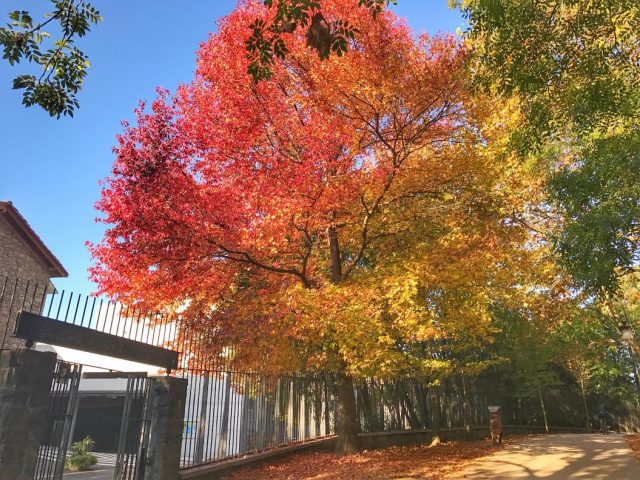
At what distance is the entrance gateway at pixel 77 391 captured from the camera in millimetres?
6472

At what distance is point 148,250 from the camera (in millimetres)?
11078

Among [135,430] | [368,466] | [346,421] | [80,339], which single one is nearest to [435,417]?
[346,421]

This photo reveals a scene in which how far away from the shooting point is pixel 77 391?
25.3ft

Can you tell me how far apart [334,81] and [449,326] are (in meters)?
7.05

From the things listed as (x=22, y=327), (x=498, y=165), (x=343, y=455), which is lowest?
(x=343, y=455)

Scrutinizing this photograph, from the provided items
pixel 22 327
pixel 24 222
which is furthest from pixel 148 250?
pixel 24 222

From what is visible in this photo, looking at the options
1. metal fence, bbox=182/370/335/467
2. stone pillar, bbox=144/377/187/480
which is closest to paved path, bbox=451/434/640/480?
metal fence, bbox=182/370/335/467

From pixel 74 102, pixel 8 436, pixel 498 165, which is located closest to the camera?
pixel 74 102

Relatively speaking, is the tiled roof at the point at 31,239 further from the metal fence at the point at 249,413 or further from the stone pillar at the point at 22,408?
the stone pillar at the point at 22,408

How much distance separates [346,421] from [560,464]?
18.4 ft

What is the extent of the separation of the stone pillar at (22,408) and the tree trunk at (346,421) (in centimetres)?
889

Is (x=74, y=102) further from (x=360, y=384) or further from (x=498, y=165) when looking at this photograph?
(x=360, y=384)

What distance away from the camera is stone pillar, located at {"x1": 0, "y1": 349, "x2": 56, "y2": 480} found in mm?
5930

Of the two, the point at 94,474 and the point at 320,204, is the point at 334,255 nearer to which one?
the point at 320,204
